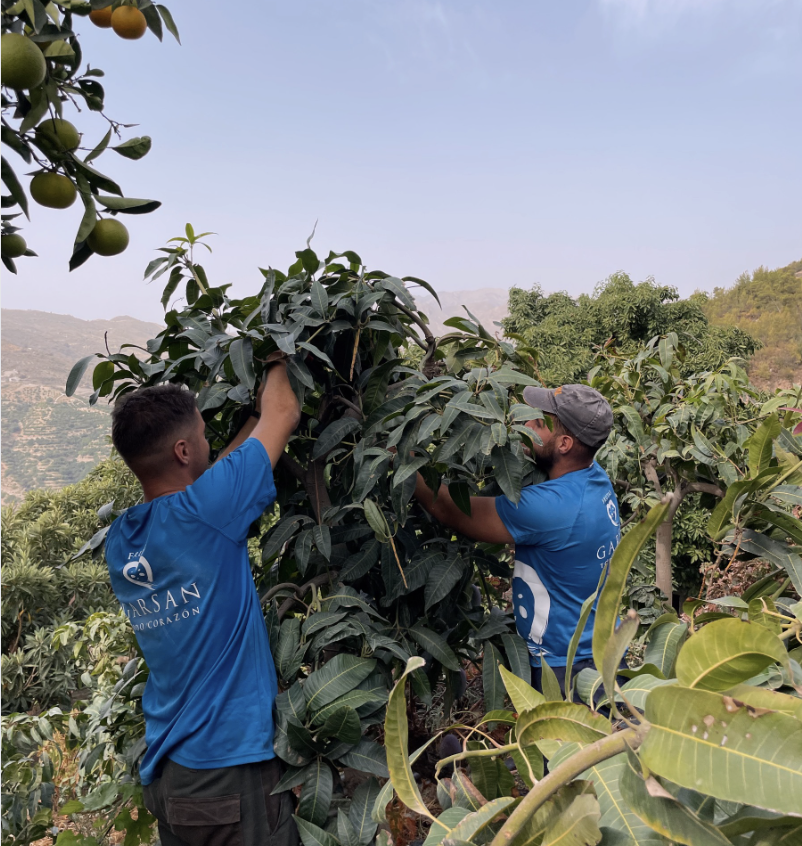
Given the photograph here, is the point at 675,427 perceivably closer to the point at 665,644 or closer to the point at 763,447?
the point at 763,447

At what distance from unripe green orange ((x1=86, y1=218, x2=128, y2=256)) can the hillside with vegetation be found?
65.4 ft

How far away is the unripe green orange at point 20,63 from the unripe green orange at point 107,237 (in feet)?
0.66

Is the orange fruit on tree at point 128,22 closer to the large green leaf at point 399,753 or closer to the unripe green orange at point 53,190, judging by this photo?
the unripe green orange at point 53,190

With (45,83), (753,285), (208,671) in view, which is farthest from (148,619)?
(753,285)

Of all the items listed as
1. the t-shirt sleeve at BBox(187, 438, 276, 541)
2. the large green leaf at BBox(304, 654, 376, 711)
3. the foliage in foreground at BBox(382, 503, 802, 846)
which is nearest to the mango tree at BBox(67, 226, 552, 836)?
the large green leaf at BBox(304, 654, 376, 711)

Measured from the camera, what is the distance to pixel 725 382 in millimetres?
2539

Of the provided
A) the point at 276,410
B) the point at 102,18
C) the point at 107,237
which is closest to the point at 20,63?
the point at 107,237

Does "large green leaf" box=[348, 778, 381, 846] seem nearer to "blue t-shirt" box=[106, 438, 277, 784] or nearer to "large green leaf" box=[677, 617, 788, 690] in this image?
"blue t-shirt" box=[106, 438, 277, 784]

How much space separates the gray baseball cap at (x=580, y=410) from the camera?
1421mm

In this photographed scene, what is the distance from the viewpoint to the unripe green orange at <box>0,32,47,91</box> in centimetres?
67

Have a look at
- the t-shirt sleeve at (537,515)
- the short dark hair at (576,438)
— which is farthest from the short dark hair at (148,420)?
the short dark hair at (576,438)

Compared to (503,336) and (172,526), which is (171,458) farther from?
(503,336)

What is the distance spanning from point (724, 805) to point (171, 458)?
41.8 inches

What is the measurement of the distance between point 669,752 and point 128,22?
1.12 meters
